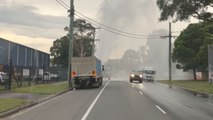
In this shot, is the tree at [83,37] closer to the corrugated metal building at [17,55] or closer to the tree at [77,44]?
the tree at [77,44]

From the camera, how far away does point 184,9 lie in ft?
122

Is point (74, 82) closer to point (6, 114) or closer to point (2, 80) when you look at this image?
point (2, 80)

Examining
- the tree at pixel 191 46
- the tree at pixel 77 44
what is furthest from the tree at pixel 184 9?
the tree at pixel 77 44

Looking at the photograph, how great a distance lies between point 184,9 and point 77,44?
5634 cm

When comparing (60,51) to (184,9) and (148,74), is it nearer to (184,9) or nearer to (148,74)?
(148,74)

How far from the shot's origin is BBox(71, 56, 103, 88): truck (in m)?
40.9

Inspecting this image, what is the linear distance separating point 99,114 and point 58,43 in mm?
70102

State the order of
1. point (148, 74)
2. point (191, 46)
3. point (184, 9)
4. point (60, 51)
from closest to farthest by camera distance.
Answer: point (184, 9) < point (191, 46) < point (148, 74) < point (60, 51)

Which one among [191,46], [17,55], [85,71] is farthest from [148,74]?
[17,55]

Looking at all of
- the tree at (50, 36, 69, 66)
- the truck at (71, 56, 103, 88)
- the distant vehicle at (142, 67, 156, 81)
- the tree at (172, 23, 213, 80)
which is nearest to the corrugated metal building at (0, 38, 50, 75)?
the truck at (71, 56, 103, 88)

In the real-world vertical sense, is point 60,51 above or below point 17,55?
above

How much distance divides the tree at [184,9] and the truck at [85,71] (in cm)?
778

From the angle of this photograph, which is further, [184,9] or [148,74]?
[148,74]

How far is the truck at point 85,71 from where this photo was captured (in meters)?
40.9
